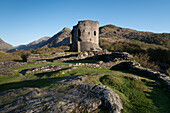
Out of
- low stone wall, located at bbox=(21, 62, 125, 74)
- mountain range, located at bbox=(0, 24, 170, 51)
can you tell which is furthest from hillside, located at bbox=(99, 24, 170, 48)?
low stone wall, located at bbox=(21, 62, 125, 74)

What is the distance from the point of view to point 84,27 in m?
27.9

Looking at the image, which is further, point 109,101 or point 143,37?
point 143,37

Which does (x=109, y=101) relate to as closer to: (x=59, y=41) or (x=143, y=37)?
(x=143, y=37)

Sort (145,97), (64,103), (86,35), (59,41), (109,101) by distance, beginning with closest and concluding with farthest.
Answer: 1. (64,103)
2. (109,101)
3. (145,97)
4. (86,35)
5. (59,41)

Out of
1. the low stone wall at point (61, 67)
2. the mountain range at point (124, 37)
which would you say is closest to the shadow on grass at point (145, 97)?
the low stone wall at point (61, 67)

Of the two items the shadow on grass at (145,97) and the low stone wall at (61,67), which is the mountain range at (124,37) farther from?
the shadow on grass at (145,97)

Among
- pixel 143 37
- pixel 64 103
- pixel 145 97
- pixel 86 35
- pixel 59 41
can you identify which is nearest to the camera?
pixel 64 103

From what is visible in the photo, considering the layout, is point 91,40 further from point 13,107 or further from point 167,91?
point 13,107

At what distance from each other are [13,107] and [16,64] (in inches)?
594

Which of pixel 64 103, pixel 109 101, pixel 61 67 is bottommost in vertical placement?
pixel 109 101

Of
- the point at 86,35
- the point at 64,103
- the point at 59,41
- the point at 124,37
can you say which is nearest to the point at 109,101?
the point at 64,103

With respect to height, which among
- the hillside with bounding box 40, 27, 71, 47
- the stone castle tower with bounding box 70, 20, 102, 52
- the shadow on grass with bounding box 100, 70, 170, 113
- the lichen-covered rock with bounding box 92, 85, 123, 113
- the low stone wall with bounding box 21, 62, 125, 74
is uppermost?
the hillside with bounding box 40, 27, 71, 47

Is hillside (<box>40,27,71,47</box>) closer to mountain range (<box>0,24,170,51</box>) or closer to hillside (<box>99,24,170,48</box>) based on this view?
mountain range (<box>0,24,170,51</box>)

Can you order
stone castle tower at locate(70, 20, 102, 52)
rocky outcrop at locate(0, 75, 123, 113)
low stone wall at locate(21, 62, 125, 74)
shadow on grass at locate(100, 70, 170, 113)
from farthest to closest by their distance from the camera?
stone castle tower at locate(70, 20, 102, 52) < low stone wall at locate(21, 62, 125, 74) < shadow on grass at locate(100, 70, 170, 113) < rocky outcrop at locate(0, 75, 123, 113)
